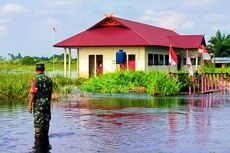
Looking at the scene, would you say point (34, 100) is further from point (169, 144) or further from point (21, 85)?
point (21, 85)

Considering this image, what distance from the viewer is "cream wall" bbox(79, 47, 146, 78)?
138 feet

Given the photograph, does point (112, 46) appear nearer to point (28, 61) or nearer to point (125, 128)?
point (125, 128)

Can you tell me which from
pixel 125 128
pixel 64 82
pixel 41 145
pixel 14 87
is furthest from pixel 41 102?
pixel 64 82

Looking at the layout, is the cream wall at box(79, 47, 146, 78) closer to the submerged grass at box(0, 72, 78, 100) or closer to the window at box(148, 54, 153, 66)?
the window at box(148, 54, 153, 66)

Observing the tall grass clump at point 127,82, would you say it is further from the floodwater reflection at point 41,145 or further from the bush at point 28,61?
the bush at point 28,61

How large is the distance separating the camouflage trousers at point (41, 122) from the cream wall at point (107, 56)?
96.8ft

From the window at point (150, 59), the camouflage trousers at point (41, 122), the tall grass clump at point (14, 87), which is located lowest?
the camouflage trousers at point (41, 122)

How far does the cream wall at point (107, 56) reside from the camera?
42.0 metres

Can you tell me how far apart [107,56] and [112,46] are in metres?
1.10

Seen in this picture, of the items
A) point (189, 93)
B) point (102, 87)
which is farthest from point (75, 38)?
point (189, 93)

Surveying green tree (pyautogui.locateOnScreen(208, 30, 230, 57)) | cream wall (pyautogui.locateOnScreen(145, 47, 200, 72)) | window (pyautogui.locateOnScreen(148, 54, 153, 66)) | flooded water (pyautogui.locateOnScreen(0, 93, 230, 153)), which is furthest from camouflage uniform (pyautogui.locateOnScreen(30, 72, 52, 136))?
green tree (pyautogui.locateOnScreen(208, 30, 230, 57))

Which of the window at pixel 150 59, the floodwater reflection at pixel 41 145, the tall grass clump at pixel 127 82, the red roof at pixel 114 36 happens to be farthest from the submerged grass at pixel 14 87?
the window at pixel 150 59

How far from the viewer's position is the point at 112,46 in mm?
42250

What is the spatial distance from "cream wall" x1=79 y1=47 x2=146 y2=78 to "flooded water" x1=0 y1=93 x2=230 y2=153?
1785cm
